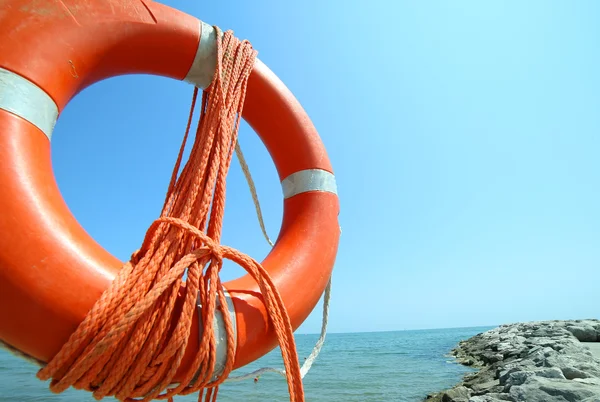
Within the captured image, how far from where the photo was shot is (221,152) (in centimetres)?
125

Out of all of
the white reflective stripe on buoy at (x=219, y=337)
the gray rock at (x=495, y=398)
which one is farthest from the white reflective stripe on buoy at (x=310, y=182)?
the gray rock at (x=495, y=398)

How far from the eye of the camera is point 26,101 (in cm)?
103

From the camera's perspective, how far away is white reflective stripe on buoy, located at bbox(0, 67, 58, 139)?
3.24 ft

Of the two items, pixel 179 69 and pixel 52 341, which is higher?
pixel 179 69

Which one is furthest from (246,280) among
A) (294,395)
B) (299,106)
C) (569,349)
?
(569,349)

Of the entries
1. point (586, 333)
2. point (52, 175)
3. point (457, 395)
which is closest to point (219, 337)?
point (52, 175)

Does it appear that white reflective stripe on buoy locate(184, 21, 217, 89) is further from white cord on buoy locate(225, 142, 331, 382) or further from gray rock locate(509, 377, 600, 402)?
gray rock locate(509, 377, 600, 402)

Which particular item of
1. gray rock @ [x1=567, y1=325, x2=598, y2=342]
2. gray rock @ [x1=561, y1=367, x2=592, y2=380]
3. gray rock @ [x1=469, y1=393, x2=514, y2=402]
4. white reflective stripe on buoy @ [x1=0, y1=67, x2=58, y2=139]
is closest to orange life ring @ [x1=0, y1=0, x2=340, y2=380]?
white reflective stripe on buoy @ [x1=0, y1=67, x2=58, y2=139]

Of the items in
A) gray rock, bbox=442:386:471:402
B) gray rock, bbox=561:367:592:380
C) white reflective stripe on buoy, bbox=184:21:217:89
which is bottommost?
gray rock, bbox=442:386:471:402

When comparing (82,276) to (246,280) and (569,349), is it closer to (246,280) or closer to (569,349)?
(246,280)

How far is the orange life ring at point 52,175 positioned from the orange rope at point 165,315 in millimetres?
50

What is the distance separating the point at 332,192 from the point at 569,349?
19.4ft

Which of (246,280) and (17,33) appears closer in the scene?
(17,33)

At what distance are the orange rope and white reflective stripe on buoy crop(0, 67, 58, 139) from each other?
423 mm
